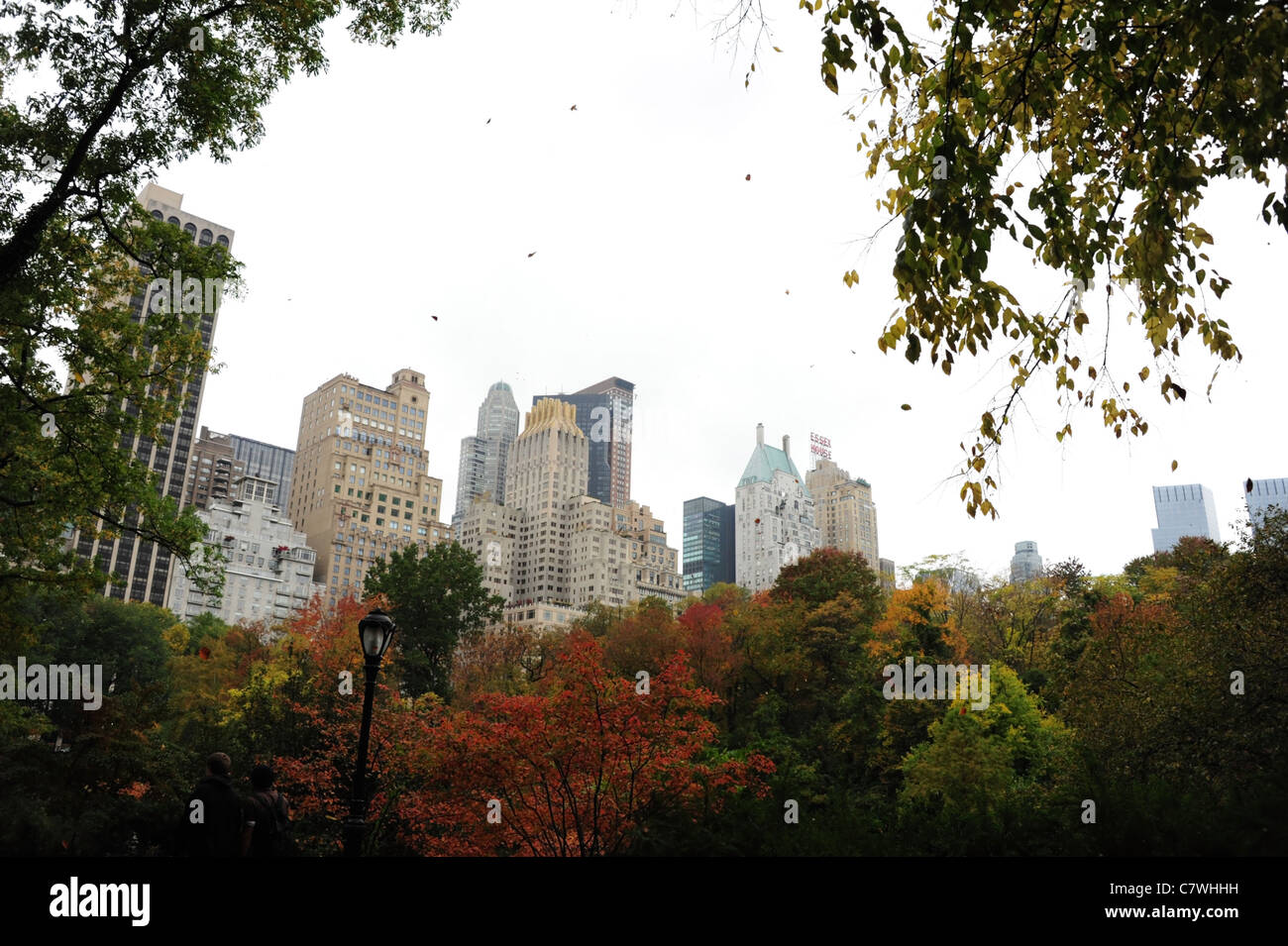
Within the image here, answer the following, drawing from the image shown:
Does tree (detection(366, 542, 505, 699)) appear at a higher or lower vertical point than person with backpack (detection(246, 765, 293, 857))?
higher

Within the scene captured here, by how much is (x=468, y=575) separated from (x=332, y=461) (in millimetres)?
110405

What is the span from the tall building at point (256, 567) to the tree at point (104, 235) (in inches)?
4573

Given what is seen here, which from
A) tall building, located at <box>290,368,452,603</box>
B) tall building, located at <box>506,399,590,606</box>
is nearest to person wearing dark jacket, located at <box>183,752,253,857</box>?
tall building, located at <box>290,368,452,603</box>

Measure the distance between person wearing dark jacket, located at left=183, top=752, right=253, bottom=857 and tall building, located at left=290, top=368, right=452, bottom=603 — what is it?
123m

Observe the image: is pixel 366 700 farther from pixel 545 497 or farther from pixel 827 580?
pixel 545 497

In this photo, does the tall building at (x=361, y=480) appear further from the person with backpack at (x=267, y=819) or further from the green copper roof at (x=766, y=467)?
the person with backpack at (x=267, y=819)

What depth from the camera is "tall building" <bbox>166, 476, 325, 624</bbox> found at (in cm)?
12400

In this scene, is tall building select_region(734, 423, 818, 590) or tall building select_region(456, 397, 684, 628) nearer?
tall building select_region(456, 397, 684, 628)

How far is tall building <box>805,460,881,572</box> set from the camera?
18288 cm

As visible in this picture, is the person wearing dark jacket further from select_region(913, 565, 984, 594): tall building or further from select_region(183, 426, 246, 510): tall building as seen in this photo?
select_region(183, 426, 246, 510): tall building

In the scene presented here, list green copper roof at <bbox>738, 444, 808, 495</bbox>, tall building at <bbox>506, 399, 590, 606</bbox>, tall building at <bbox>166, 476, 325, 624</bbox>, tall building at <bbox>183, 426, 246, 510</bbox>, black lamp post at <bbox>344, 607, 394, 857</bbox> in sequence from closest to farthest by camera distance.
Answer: black lamp post at <bbox>344, 607, 394, 857</bbox>
tall building at <bbox>166, 476, 325, 624</bbox>
tall building at <bbox>506, 399, 590, 606</bbox>
tall building at <bbox>183, 426, 246, 510</bbox>
green copper roof at <bbox>738, 444, 808, 495</bbox>

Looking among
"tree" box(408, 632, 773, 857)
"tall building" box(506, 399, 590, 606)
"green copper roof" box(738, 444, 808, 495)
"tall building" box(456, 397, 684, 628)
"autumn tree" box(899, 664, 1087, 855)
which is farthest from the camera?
"green copper roof" box(738, 444, 808, 495)

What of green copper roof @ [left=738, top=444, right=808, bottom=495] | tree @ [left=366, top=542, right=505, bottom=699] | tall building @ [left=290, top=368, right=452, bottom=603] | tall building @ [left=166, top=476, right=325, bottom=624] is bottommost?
tree @ [left=366, top=542, right=505, bottom=699]
